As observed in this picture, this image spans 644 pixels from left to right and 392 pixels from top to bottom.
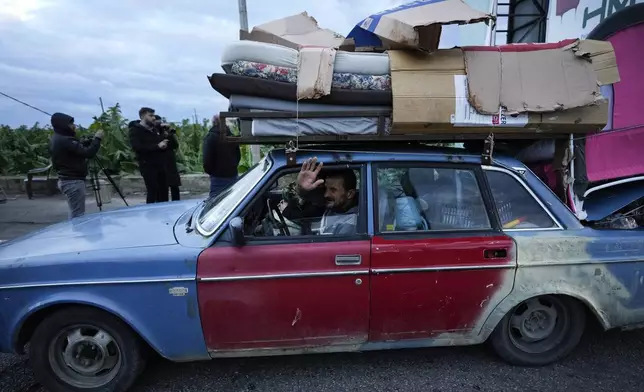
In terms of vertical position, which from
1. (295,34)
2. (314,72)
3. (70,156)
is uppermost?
(295,34)

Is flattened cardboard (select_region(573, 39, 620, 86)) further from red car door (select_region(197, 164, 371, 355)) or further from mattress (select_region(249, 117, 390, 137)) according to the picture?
red car door (select_region(197, 164, 371, 355))

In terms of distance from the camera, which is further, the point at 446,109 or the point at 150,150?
the point at 150,150

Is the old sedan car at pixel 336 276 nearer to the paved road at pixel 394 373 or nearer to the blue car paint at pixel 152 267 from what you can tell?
the blue car paint at pixel 152 267

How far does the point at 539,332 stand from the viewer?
2.92m

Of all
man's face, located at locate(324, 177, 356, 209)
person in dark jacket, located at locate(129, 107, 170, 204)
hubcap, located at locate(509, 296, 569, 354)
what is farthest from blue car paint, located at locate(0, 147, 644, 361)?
person in dark jacket, located at locate(129, 107, 170, 204)

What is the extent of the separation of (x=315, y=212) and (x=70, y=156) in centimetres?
367

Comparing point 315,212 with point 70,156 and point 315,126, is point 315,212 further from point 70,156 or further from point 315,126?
point 70,156

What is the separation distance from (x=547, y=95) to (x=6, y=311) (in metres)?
3.62

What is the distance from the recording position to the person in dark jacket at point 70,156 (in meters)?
4.93

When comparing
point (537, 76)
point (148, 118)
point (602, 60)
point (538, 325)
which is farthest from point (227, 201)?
point (148, 118)

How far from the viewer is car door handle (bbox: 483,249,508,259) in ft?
8.58

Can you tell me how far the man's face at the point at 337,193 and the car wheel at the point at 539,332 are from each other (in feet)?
4.48

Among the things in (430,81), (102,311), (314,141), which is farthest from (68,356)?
(430,81)

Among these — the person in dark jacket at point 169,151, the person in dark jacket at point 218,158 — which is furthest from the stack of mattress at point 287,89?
the person in dark jacket at point 169,151
